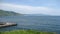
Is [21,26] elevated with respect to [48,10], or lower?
lower

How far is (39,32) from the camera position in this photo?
3129mm

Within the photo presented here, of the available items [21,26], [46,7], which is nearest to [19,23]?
[21,26]

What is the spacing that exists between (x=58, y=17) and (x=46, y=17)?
0.22 meters

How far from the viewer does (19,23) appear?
3250 millimetres

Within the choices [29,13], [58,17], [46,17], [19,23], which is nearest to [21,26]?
[19,23]

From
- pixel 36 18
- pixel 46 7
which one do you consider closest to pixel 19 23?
pixel 36 18

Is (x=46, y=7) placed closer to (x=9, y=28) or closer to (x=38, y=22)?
(x=38, y=22)

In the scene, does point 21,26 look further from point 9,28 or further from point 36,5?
point 36,5

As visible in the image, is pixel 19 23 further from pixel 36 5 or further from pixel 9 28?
pixel 36 5

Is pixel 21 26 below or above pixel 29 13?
below

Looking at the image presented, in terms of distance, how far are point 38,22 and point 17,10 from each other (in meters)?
0.42

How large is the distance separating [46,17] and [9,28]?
70 centimetres

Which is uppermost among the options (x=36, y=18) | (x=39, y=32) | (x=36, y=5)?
(x=36, y=5)

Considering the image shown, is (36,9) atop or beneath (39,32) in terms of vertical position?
atop
